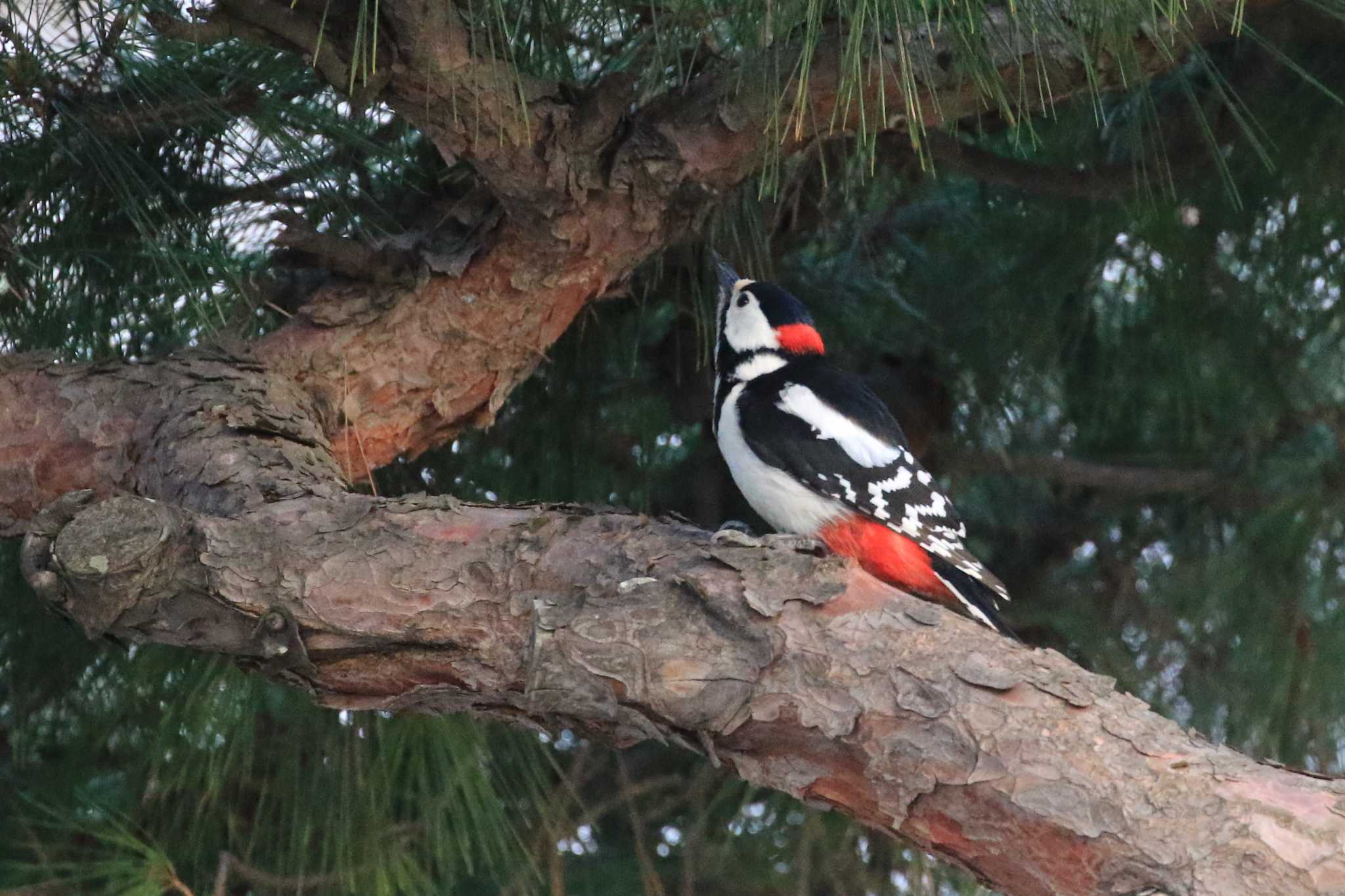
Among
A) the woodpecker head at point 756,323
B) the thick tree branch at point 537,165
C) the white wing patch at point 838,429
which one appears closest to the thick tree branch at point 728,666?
the thick tree branch at point 537,165

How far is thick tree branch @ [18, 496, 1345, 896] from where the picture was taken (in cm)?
104

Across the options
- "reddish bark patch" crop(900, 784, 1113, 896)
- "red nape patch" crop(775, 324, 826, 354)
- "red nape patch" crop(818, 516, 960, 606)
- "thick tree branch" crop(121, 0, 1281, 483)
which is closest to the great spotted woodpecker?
"red nape patch" crop(818, 516, 960, 606)

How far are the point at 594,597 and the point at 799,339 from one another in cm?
98

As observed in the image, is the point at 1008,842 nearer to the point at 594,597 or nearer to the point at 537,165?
the point at 594,597

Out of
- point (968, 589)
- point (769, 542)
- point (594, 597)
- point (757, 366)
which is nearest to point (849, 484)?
point (968, 589)

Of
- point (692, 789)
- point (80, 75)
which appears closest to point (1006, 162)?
point (692, 789)

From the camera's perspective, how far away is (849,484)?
1.76m

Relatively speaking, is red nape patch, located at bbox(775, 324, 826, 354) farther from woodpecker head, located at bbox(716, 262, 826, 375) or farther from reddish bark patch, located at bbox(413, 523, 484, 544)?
reddish bark patch, located at bbox(413, 523, 484, 544)

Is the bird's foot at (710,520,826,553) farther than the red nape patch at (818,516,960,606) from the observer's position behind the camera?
No

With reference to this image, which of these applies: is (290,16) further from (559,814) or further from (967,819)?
(559,814)

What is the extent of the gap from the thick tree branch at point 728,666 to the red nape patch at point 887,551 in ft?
1.73

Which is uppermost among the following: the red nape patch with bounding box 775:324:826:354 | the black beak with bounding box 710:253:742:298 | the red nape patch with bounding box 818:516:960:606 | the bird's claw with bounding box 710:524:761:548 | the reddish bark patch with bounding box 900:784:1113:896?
the black beak with bounding box 710:253:742:298

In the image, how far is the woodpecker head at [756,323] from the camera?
198cm

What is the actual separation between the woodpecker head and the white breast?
0.20 metres
